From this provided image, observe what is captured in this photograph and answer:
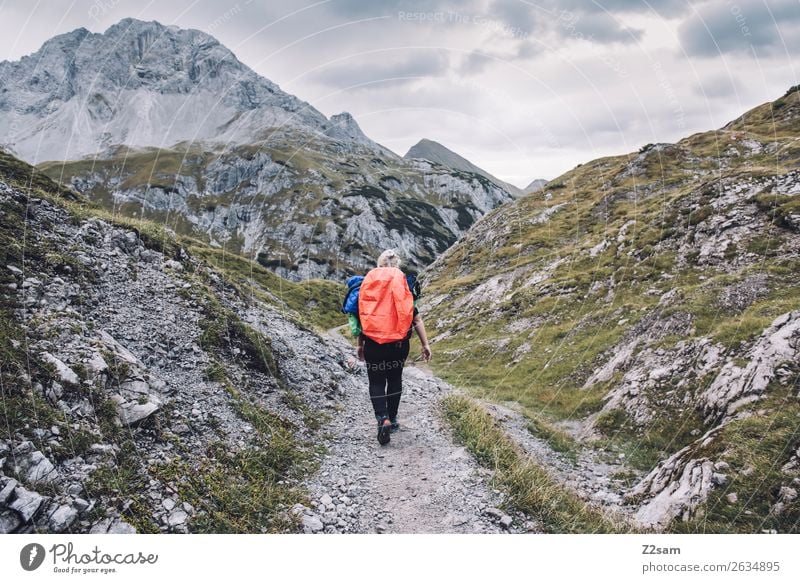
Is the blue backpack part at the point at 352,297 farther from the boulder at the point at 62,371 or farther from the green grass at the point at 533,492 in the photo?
the boulder at the point at 62,371

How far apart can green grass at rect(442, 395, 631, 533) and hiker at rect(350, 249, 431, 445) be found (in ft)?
6.18

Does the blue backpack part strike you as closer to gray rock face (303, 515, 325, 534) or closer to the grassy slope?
gray rock face (303, 515, 325, 534)

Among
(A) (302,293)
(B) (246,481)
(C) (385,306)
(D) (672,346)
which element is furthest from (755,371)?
(A) (302,293)

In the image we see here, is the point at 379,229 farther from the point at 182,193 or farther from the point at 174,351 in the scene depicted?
the point at 174,351

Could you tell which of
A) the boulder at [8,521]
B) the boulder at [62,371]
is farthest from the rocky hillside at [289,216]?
the boulder at [8,521]

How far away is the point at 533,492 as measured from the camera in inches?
264

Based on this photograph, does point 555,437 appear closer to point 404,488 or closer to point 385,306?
point 404,488

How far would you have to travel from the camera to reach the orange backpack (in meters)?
8.10

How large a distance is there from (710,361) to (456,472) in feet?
34.2

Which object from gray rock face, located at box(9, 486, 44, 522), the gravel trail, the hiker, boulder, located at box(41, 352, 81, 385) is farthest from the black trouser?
gray rock face, located at box(9, 486, 44, 522)

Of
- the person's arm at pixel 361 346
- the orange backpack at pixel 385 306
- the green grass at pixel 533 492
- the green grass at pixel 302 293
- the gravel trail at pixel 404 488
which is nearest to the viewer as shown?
the gravel trail at pixel 404 488

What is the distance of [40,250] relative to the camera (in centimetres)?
948

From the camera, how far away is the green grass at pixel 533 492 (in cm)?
641

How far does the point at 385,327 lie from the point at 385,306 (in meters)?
0.41
